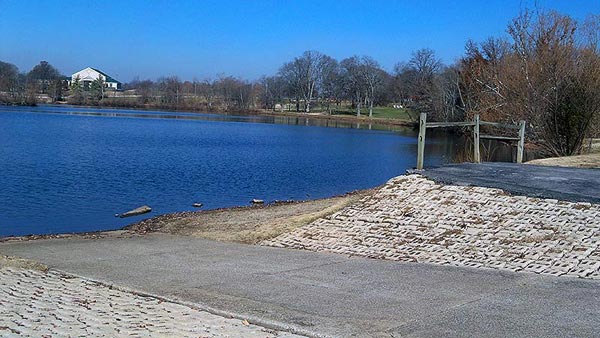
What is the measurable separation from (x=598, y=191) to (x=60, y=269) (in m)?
10.9

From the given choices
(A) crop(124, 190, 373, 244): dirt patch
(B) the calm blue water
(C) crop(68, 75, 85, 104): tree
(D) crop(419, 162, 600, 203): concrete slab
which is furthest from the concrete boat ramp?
(C) crop(68, 75, 85, 104): tree

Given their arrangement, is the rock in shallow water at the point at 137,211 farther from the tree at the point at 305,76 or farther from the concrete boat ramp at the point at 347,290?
the tree at the point at 305,76

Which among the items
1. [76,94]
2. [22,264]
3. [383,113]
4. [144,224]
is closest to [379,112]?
[383,113]

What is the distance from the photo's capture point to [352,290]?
844cm

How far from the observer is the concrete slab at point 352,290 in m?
6.78

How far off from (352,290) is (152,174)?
903 inches

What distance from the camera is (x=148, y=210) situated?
2089 cm

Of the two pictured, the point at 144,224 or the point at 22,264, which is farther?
the point at 144,224

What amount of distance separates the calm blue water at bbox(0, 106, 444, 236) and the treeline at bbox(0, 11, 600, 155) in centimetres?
717

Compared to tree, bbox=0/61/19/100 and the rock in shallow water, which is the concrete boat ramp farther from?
tree, bbox=0/61/19/100

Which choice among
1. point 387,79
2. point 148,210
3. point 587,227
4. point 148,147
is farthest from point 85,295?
point 387,79

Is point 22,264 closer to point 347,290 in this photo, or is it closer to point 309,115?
point 347,290

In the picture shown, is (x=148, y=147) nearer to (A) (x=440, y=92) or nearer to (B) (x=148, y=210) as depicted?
(B) (x=148, y=210)

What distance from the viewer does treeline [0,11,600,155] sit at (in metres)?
28.2
